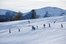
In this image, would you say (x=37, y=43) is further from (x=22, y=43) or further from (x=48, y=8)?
(x=48, y=8)

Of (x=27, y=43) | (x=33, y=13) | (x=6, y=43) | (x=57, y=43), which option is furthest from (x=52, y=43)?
(x=33, y=13)

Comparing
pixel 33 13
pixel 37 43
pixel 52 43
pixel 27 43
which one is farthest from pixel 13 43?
pixel 33 13

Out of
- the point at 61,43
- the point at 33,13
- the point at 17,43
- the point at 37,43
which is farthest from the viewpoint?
the point at 33,13

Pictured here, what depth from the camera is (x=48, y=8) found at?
122 metres

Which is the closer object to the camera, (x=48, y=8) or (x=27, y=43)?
(x=27, y=43)

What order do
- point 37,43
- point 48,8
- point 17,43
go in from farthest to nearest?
point 48,8, point 17,43, point 37,43

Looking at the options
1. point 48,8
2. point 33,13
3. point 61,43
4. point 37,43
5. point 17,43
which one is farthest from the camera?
point 48,8

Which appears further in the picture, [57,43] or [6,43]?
[6,43]

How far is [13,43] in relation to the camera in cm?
1082

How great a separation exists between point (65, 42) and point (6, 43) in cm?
374

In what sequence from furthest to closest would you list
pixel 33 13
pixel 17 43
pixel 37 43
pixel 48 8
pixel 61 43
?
pixel 48 8, pixel 33 13, pixel 17 43, pixel 37 43, pixel 61 43

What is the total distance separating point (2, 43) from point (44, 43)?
2.90m

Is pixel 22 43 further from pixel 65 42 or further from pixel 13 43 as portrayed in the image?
pixel 65 42

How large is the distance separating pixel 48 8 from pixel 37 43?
Answer: 112925 millimetres
